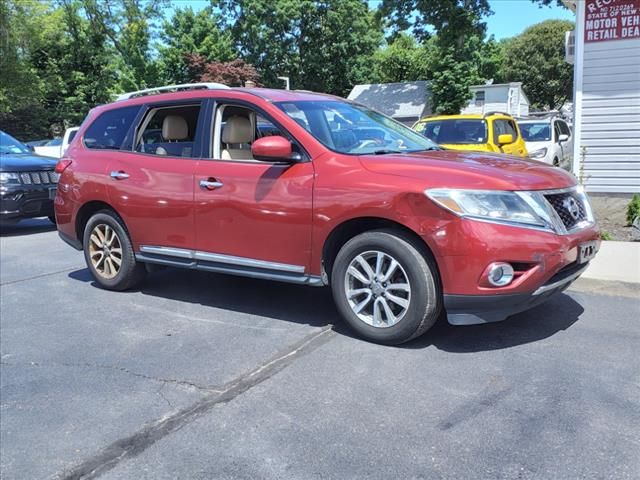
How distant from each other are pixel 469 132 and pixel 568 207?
7.24 m

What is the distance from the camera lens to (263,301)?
5.67 m

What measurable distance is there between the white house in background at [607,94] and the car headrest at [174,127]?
7341 millimetres

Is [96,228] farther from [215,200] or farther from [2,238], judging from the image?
[2,238]

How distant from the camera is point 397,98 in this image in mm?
36188

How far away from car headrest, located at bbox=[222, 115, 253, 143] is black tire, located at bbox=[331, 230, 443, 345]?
1588 mm

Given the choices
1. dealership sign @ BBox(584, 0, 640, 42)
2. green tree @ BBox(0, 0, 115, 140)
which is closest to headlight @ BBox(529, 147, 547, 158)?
dealership sign @ BBox(584, 0, 640, 42)

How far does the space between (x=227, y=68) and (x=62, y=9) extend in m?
11.8

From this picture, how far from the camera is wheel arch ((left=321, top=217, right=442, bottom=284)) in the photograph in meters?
4.12

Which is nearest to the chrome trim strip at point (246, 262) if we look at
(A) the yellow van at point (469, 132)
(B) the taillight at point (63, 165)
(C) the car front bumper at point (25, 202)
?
(B) the taillight at point (63, 165)

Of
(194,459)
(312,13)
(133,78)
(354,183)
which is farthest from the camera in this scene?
(312,13)

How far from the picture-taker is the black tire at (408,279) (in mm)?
4055

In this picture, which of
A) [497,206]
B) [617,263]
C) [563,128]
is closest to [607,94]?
[617,263]

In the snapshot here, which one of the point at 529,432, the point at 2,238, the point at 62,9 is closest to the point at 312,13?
the point at 62,9

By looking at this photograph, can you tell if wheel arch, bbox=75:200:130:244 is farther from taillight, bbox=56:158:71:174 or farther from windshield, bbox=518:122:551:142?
windshield, bbox=518:122:551:142
